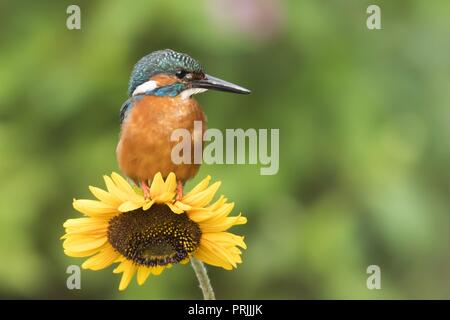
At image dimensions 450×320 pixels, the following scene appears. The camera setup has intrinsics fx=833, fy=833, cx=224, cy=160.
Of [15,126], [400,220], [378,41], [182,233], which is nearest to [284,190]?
[400,220]

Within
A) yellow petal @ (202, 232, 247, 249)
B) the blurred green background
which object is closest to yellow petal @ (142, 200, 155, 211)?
yellow petal @ (202, 232, 247, 249)

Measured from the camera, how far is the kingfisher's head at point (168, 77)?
3.86 feet

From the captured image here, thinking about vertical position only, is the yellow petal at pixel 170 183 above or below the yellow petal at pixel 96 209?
above

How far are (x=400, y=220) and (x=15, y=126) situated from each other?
4.97 feet

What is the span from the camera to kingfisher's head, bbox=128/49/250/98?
1177 millimetres

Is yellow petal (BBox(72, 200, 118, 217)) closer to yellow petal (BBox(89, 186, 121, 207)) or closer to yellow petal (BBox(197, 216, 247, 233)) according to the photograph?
yellow petal (BBox(89, 186, 121, 207))

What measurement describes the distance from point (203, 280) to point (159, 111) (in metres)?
0.25

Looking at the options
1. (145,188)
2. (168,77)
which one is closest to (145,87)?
(168,77)

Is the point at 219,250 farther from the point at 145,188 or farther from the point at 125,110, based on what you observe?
the point at 125,110

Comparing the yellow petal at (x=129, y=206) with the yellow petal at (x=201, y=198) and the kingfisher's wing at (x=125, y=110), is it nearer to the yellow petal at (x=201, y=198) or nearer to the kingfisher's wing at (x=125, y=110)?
the yellow petal at (x=201, y=198)

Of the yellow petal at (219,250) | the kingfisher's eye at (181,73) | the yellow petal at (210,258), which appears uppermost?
the kingfisher's eye at (181,73)

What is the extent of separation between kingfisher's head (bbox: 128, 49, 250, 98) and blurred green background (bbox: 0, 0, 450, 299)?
1.77m

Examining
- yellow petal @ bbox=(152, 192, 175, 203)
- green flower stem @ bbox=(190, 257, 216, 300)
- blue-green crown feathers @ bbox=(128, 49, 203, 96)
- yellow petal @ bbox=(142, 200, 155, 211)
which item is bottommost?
green flower stem @ bbox=(190, 257, 216, 300)

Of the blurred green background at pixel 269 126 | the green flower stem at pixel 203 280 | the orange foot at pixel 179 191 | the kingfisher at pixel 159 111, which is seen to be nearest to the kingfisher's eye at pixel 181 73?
the kingfisher at pixel 159 111
